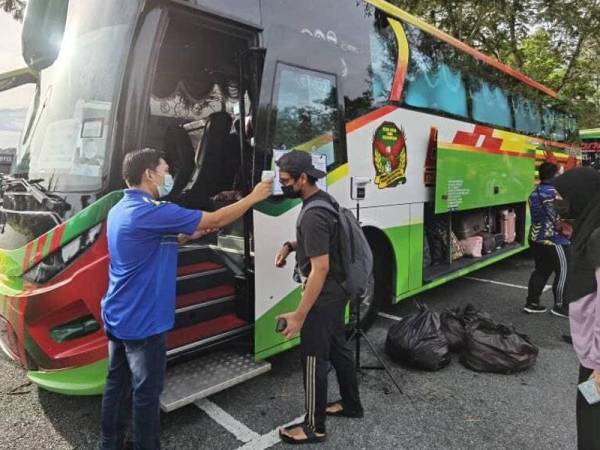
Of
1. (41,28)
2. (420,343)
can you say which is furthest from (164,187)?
(420,343)

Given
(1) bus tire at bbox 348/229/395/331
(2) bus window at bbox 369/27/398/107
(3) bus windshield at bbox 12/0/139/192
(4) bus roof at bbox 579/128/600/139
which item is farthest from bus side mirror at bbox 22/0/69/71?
(4) bus roof at bbox 579/128/600/139

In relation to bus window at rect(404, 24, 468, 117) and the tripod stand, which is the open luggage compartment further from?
the tripod stand

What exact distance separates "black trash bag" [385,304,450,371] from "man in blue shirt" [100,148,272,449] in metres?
2.18

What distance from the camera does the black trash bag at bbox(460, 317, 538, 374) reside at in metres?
3.80

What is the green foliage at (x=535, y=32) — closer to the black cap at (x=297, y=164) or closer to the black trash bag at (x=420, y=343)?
the black trash bag at (x=420, y=343)

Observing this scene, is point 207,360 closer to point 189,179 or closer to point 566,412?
point 189,179

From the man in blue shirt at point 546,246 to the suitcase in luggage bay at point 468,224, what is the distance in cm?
109

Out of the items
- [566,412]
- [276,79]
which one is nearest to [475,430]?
[566,412]

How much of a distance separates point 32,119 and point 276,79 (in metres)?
1.79

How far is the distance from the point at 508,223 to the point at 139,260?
270 inches

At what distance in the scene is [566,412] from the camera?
3.25m

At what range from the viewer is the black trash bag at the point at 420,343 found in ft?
12.5

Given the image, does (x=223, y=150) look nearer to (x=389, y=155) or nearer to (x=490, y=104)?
(x=389, y=155)

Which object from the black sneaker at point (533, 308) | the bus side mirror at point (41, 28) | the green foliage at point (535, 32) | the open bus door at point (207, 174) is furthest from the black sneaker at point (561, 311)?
the green foliage at point (535, 32)
